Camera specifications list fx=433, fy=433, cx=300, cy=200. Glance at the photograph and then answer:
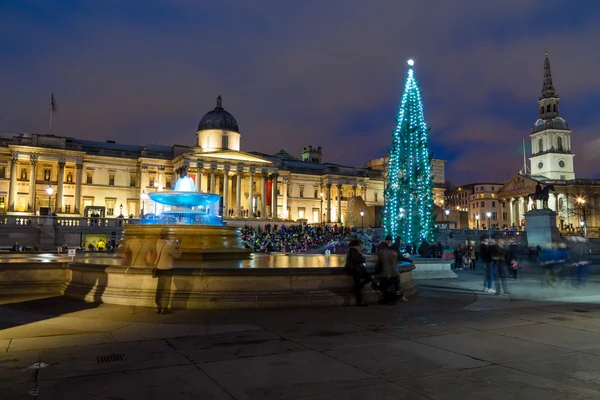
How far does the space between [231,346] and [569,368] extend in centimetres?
407

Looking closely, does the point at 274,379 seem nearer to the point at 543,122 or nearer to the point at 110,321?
the point at 110,321

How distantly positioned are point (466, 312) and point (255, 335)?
481 cm

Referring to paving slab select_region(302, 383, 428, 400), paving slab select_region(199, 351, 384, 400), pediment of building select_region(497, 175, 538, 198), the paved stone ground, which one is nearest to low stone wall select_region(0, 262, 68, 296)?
the paved stone ground

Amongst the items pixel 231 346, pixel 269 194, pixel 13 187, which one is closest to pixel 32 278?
pixel 231 346

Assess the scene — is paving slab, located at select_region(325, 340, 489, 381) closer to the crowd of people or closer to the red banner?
the crowd of people

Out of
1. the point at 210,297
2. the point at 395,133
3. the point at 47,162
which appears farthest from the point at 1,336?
the point at 47,162

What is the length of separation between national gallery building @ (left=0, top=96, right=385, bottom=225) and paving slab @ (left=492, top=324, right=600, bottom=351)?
47654 mm

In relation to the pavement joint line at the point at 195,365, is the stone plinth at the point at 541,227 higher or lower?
higher

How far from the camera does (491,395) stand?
4031mm

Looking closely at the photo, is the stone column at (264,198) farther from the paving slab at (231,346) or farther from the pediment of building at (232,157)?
the paving slab at (231,346)

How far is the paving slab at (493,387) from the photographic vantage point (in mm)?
4004

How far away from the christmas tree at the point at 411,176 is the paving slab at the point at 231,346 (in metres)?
21.5

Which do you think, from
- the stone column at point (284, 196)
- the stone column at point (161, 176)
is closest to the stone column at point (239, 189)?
the stone column at point (284, 196)

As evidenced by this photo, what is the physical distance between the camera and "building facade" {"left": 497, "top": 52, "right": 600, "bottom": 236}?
84500 mm
